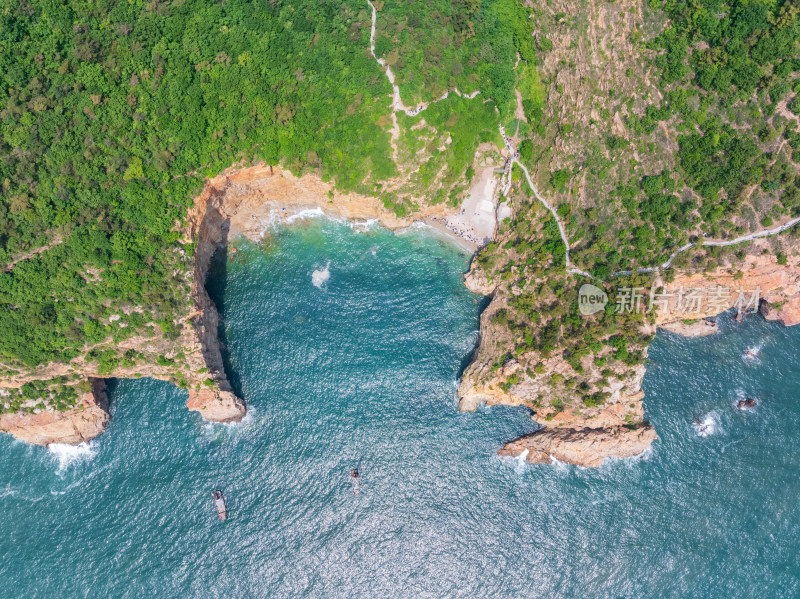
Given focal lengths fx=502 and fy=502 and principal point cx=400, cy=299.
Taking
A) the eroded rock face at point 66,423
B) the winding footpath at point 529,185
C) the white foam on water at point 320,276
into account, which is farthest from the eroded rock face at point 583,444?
the eroded rock face at point 66,423

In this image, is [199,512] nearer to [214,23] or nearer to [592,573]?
[592,573]

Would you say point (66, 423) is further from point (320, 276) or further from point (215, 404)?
point (320, 276)

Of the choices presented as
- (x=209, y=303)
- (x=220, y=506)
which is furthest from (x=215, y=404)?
(x=209, y=303)

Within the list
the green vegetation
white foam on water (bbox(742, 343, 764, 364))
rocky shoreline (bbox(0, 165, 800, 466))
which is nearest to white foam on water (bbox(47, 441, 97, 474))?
rocky shoreline (bbox(0, 165, 800, 466))

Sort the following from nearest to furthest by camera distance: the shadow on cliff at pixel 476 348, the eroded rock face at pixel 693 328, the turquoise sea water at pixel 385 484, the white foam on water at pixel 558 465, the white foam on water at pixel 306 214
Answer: the turquoise sea water at pixel 385 484 → the white foam on water at pixel 558 465 → the eroded rock face at pixel 693 328 → the shadow on cliff at pixel 476 348 → the white foam on water at pixel 306 214

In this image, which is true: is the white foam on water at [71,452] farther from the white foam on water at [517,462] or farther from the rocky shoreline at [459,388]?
the white foam on water at [517,462]

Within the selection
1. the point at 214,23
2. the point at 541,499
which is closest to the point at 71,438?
the point at 214,23

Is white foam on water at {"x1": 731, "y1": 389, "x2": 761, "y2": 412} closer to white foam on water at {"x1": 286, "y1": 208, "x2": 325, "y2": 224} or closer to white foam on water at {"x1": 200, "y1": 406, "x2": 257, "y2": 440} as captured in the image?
white foam on water at {"x1": 286, "y1": 208, "x2": 325, "y2": 224}
